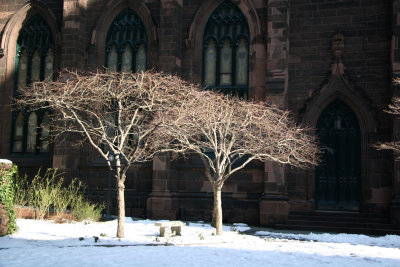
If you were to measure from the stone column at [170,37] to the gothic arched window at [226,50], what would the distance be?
43.6 inches

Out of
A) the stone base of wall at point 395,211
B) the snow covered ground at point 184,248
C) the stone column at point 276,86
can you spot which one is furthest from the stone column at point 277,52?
the snow covered ground at point 184,248

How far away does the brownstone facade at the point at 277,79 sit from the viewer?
16.6m

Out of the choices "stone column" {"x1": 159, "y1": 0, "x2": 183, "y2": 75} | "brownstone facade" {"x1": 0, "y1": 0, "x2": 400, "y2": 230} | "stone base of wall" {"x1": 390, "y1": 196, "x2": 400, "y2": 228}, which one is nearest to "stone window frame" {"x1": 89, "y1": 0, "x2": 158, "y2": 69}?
"brownstone facade" {"x1": 0, "y1": 0, "x2": 400, "y2": 230}

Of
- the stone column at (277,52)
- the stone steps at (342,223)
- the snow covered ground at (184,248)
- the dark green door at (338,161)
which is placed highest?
the stone column at (277,52)

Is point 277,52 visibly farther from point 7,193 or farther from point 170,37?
point 7,193

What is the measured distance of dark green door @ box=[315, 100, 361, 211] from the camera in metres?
17.1

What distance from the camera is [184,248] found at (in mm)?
11227

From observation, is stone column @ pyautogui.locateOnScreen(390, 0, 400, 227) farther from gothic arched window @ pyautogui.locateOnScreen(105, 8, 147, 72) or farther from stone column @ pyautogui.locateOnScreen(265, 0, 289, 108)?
gothic arched window @ pyautogui.locateOnScreen(105, 8, 147, 72)

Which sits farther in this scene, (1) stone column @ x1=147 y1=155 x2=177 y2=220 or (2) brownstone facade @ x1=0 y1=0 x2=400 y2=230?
(1) stone column @ x1=147 y1=155 x2=177 y2=220

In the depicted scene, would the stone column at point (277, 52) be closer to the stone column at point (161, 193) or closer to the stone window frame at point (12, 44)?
the stone column at point (161, 193)

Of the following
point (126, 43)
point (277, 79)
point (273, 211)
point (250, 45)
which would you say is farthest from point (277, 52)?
point (126, 43)

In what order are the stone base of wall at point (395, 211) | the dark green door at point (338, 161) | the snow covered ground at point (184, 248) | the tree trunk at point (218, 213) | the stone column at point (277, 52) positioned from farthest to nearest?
the dark green door at point (338, 161), the stone column at point (277, 52), the stone base of wall at point (395, 211), the tree trunk at point (218, 213), the snow covered ground at point (184, 248)

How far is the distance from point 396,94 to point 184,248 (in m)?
8.79

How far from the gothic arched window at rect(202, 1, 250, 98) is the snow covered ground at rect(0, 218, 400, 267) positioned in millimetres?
6102
